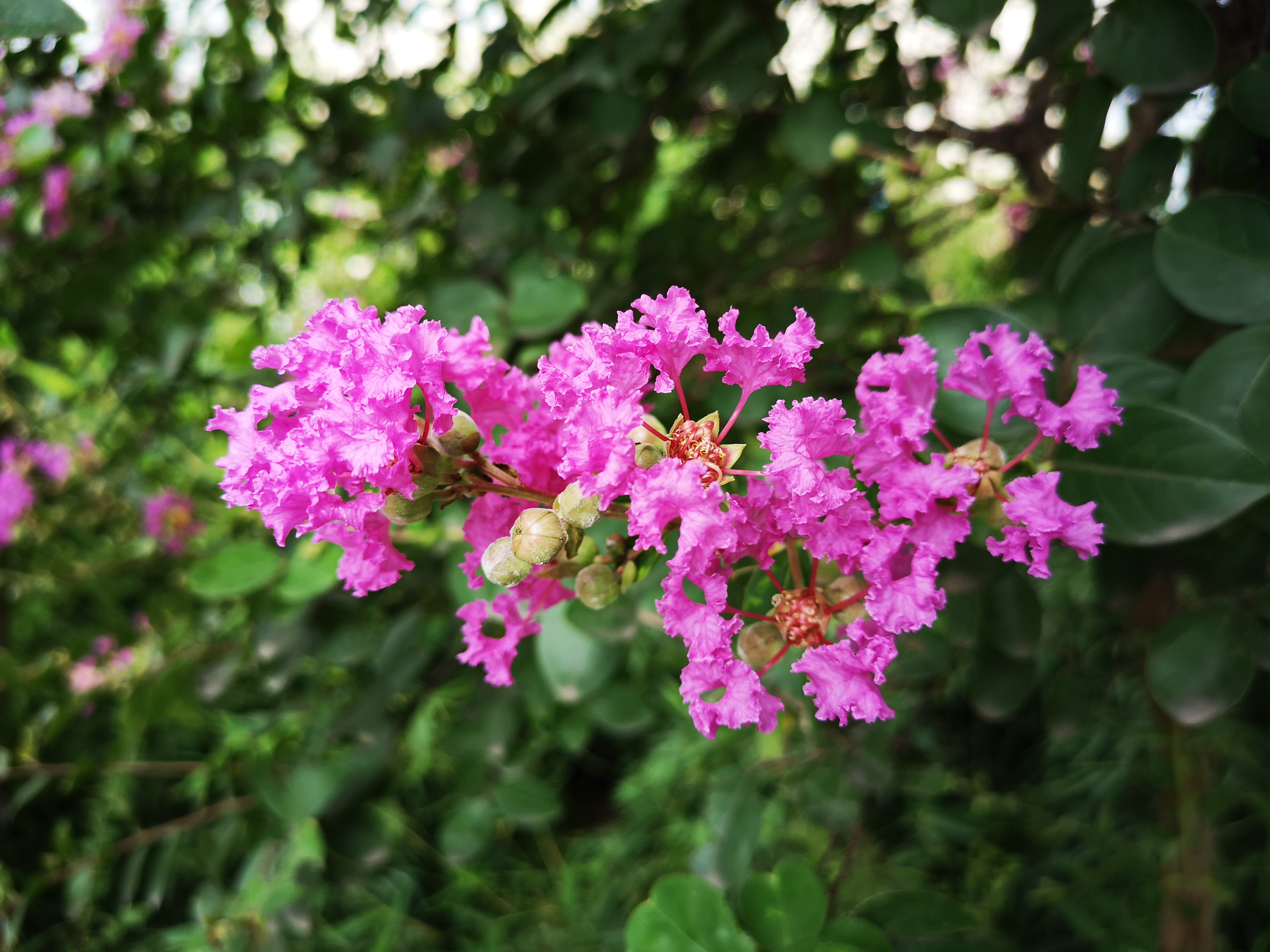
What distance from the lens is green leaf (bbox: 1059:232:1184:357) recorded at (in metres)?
0.73

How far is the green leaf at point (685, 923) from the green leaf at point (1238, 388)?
56 centimetres

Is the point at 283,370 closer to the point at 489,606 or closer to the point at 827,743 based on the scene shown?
the point at 489,606

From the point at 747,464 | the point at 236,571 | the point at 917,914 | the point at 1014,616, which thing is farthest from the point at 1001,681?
the point at 236,571

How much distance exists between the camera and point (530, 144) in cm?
116

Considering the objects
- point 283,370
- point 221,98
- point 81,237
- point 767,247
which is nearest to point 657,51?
point 767,247

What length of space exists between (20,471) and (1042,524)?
2.18 metres

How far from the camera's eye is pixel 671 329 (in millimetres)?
500

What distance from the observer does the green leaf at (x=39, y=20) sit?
503mm

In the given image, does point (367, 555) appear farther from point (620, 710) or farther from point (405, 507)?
point (620, 710)

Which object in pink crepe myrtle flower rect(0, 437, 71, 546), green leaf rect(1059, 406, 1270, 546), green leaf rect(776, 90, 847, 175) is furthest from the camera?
pink crepe myrtle flower rect(0, 437, 71, 546)

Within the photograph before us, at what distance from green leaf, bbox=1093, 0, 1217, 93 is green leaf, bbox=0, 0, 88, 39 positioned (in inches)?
32.3

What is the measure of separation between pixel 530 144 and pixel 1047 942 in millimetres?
1942

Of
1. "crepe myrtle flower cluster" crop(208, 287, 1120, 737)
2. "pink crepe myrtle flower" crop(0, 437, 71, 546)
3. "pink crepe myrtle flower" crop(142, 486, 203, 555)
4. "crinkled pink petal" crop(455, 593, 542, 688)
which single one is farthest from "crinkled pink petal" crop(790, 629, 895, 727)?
"pink crepe myrtle flower" crop(0, 437, 71, 546)

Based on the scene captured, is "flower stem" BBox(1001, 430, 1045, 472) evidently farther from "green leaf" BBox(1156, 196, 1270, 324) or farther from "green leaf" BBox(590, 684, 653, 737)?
"green leaf" BBox(590, 684, 653, 737)
